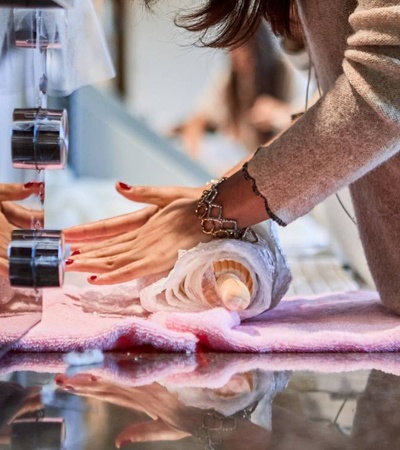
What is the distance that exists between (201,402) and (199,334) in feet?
0.55

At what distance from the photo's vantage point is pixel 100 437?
0.47m

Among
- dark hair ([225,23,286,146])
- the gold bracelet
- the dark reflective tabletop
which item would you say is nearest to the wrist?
the gold bracelet

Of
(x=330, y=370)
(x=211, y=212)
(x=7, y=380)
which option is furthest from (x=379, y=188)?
(x=7, y=380)

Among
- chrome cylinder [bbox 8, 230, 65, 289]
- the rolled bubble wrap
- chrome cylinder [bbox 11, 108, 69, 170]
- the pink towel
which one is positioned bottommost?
the pink towel

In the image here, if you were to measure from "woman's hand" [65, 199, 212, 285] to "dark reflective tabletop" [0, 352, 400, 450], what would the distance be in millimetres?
155

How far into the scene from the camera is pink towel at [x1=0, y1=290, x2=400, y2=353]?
0.70m

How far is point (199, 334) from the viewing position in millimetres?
724

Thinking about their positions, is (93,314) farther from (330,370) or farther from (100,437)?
(100,437)

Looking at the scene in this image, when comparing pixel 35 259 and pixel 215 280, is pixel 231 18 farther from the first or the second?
pixel 35 259

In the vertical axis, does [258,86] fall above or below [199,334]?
above

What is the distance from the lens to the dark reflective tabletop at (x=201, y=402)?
0.47 metres

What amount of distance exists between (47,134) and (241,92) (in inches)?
117

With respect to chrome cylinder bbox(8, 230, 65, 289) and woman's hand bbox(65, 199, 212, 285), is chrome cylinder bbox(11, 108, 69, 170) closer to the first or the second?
chrome cylinder bbox(8, 230, 65, 289)

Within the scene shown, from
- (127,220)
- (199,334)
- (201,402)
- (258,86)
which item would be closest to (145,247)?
(127,220)
